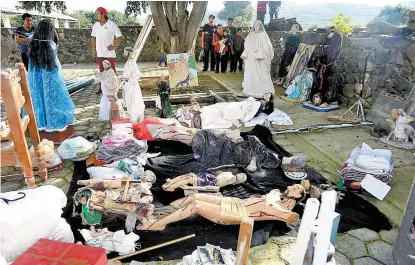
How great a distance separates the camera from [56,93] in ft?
17.9

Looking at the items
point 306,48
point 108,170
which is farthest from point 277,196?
point 306,48

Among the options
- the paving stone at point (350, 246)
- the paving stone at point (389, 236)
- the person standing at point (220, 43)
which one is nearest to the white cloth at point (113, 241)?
the paving stone at point (350, 246)

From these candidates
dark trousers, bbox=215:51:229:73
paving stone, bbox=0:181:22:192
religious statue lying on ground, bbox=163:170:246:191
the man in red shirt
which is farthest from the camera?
the man in red shirt

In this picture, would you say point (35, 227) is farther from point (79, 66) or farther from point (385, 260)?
point (79, 66)

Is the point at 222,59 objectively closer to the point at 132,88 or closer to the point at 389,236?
the point at 132,88

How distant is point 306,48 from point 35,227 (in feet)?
29.2

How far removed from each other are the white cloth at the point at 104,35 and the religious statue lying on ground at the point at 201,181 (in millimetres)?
4628

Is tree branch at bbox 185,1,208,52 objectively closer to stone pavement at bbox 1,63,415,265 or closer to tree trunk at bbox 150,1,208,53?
tree trunk at bbox 150,1,208,53

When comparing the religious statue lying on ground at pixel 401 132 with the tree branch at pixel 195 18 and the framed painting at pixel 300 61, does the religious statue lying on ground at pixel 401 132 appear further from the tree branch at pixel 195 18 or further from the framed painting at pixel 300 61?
the tree branch at pixel 195 18

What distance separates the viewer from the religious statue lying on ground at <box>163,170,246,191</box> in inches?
167

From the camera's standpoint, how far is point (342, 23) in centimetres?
872

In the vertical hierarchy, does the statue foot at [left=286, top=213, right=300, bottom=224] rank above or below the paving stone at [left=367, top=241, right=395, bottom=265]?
above

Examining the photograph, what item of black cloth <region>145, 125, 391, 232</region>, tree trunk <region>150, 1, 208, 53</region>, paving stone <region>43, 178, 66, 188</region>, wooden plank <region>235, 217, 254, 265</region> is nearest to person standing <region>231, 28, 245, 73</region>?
tree trunk <region>150, 1, 208, 53</region>

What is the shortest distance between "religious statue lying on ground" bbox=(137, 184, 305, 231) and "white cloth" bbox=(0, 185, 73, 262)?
950mm
